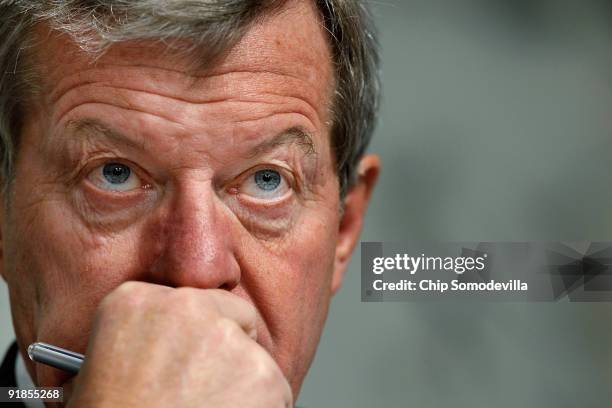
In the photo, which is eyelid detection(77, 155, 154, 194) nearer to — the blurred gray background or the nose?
the nose

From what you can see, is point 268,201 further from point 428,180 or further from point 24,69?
point 428,180

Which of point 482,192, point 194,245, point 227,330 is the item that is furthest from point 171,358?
point 482,192

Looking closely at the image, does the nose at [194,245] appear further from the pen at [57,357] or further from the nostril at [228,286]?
the pen at [57,357]

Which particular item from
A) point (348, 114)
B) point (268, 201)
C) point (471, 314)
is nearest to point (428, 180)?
point (471, 314)

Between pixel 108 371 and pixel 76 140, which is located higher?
pixel 76 140

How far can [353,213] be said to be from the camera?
3344mm

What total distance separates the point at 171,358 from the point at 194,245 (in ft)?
1.24

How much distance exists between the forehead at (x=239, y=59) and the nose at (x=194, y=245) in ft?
1.00

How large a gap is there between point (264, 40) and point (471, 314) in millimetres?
2750

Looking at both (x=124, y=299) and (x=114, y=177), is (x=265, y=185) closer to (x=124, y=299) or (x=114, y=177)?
(x=114, y=177)

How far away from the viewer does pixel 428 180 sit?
16.8 ft

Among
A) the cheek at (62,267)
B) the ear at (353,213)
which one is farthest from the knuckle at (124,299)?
the ear at (353,213)

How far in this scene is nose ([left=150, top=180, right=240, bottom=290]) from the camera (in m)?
2.32

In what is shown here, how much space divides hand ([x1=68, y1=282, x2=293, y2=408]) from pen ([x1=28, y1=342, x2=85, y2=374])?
21cm
